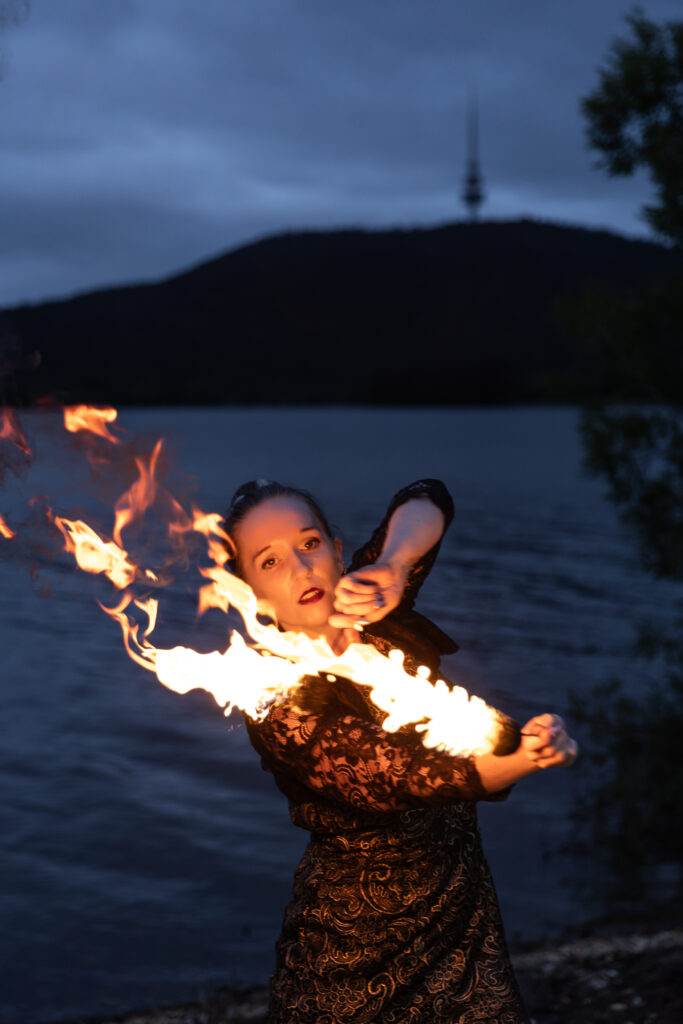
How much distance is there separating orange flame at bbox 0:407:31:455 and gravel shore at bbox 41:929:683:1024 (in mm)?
3796

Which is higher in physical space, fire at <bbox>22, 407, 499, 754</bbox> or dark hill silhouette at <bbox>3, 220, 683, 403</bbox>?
dark hill silhouette at <bbox>3, 220, 683, 403</bbox>

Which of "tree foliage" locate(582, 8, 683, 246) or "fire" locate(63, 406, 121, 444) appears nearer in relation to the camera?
"fire" locate(63, 406, 121, 444)

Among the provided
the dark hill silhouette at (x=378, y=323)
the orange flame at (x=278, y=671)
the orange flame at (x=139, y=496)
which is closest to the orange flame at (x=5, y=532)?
the orange flame at (x=139, y=496)

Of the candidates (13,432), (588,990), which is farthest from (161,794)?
(13,432)

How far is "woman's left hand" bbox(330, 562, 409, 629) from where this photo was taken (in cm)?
270

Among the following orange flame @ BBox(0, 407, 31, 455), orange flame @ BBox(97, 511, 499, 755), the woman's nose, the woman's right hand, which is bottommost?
the woman's right hand

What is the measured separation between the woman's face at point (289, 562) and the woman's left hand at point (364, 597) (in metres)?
0.07

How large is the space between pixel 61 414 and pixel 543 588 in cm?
2437

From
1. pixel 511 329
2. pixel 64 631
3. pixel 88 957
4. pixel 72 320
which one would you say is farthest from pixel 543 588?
pixel 511 329

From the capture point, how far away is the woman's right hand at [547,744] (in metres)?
2.20

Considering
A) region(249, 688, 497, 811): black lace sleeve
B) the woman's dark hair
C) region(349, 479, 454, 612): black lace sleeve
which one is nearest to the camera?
region(249, 688, 497, 811): black lace sleeve

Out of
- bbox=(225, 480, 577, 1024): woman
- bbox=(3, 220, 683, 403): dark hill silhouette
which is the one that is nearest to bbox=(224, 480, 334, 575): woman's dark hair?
bbox=(225, 480, 577, 1024): woman

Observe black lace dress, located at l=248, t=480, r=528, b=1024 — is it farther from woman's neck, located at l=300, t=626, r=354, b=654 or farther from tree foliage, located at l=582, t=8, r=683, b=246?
tree foliage, located at l=582, t=8, r=683, b=246

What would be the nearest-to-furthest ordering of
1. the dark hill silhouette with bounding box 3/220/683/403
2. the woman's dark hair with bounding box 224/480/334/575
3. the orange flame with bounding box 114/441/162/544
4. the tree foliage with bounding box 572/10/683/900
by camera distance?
the woman's dark hair with bounding box 224/480/334/575 < the orange flame with bounding box 114/441/162/544 < the tree foliage with bounding box 572/10/683/900 < the dark hill silhouette with bounding box 3/220/683/403
